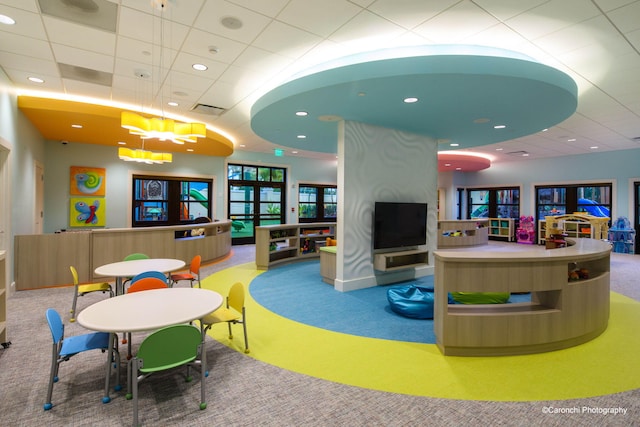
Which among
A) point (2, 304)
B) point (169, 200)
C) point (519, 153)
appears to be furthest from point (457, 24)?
point (169, 200)

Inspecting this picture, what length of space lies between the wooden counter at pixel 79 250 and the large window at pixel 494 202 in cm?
1257

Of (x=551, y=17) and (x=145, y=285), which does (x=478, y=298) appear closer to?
(x=551, y=17)

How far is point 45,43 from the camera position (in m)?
4.01

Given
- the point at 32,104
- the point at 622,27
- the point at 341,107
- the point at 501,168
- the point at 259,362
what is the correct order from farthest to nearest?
the point at 501,168 < the point at 32,104 < the point at 341,107 < the point at 622,27 < the point at 259,362

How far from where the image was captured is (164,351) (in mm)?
2260

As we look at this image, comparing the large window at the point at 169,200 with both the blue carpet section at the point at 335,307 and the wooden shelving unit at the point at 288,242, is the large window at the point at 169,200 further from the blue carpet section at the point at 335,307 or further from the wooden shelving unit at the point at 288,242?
the blue carpet section at the point at 335,307

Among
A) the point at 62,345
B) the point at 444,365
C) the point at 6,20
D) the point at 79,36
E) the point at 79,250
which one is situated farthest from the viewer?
the point at 79,250

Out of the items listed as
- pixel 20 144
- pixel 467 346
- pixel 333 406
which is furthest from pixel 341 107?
pixel 20 144

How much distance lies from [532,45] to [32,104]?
25.8 feet

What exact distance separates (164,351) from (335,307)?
2.89 m

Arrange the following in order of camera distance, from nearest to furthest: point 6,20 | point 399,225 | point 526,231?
point 6,20 < point 399,225 < point 526,231

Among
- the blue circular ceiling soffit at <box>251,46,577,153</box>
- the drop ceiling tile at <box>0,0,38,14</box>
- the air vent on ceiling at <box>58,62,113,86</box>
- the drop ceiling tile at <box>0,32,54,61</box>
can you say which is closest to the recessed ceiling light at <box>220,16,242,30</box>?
the blue circular ceiling soffit at <box>251,46,577,153</box>

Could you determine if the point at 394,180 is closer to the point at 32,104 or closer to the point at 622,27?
the point at 622,27

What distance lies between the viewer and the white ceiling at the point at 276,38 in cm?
325
